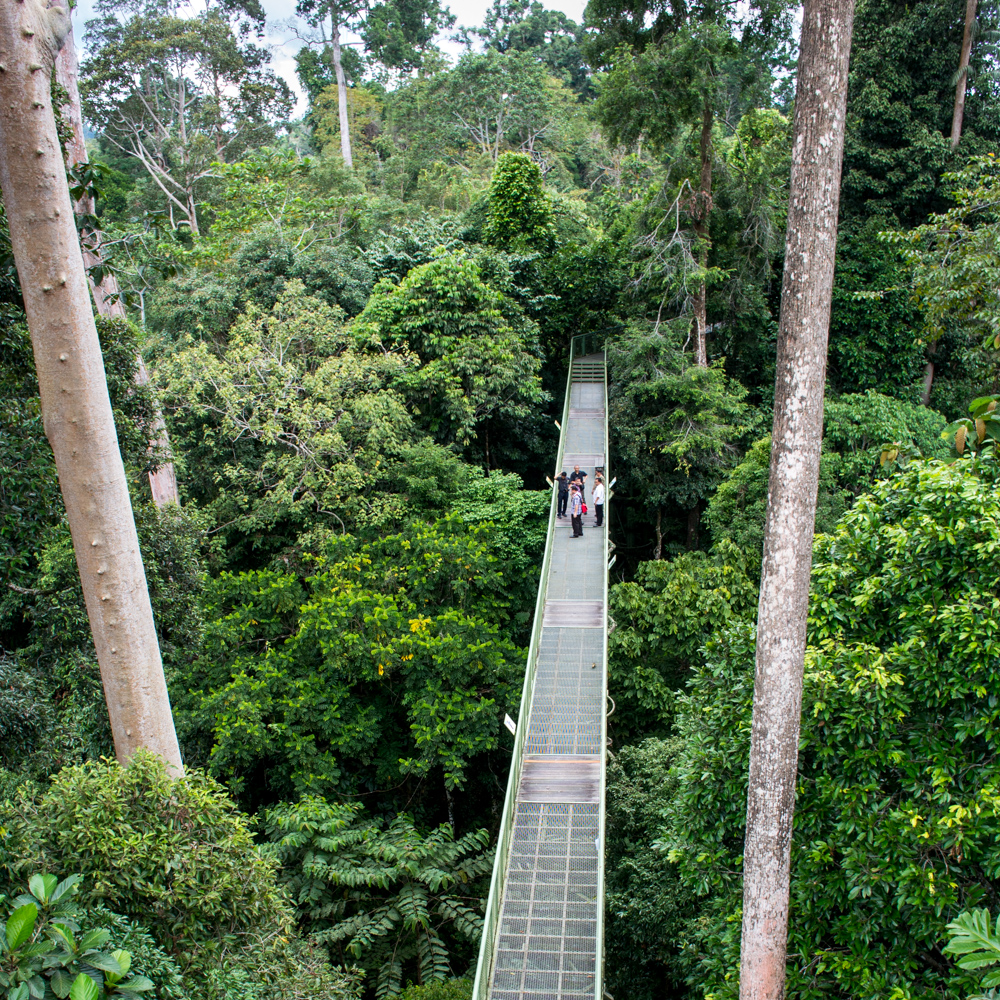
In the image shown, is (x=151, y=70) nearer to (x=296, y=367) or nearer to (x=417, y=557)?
(x=296, y=367)

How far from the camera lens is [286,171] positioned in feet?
78.1

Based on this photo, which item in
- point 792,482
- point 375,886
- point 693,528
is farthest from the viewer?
point 693,528

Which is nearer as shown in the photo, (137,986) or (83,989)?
(83,989)

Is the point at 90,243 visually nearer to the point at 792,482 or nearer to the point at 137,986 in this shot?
the point at 137,986

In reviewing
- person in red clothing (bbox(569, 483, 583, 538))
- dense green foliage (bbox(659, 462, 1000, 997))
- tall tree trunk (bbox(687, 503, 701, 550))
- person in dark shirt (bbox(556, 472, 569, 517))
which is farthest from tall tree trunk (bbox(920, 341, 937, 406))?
dense green foliage (bbox(659, 462, 1000, 997))

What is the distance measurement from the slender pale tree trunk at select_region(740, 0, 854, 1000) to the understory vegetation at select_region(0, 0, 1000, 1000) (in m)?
0.37

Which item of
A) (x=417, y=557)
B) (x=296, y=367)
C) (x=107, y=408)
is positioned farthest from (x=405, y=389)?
(x=107, y=408)

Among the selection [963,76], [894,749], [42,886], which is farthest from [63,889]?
[963,76]

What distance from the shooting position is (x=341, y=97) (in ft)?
106

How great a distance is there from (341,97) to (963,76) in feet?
76.9

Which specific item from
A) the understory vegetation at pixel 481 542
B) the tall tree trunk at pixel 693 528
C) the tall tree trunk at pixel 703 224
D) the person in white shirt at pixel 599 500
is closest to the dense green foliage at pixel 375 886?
the understory vegetation at pixel 481 542

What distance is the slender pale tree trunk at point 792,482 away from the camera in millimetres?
4480

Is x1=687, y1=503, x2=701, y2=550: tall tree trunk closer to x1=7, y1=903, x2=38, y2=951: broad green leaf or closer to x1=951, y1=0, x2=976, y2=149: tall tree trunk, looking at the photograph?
x1=951, y1=0, x2=976, y2=149: tall tree trunk

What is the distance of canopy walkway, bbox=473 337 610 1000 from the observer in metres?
7.07
